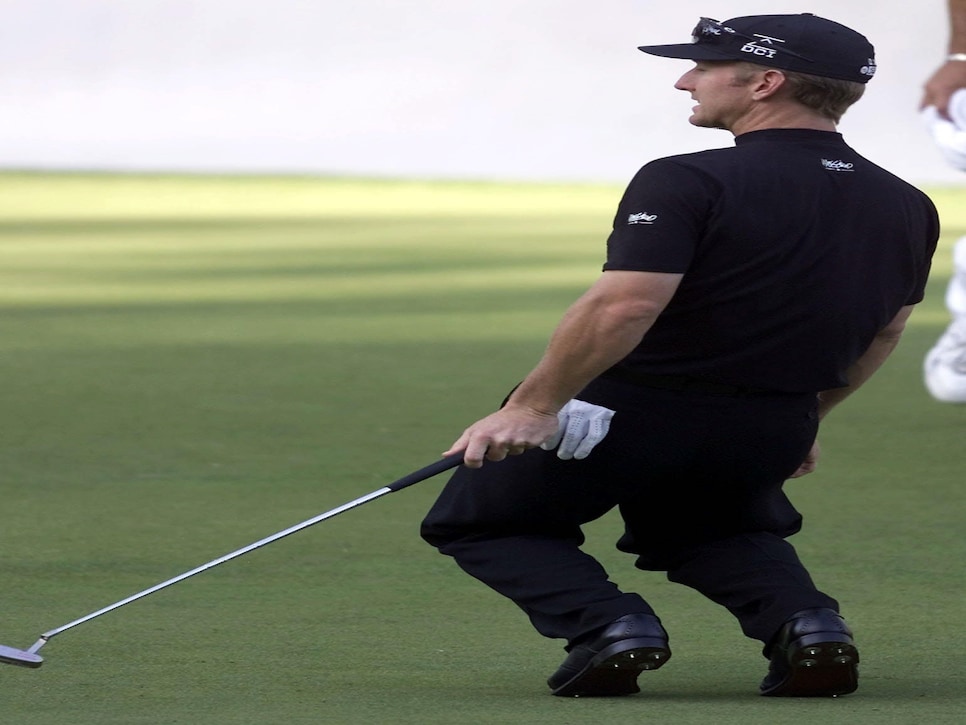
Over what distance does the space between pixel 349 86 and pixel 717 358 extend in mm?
19109

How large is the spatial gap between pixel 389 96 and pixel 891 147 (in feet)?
17.7

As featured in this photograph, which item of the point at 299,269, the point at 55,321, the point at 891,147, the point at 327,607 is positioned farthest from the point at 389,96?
the point at 327,607

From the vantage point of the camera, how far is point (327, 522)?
15.2 feet

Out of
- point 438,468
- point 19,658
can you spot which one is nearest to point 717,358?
point 438,468

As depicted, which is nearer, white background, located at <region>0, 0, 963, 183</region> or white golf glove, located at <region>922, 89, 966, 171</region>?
white golf glove, located at <region>922, 89, 966, 171</region>

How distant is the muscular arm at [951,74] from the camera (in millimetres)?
5586

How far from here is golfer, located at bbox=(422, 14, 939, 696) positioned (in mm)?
2865

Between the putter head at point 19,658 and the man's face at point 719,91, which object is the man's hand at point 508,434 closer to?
the man's face at point 719,91

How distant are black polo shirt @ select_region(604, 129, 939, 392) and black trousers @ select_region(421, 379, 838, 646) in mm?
72

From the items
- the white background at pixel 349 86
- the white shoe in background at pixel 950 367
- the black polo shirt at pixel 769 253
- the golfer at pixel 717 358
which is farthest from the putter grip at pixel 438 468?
the white background at pixel 349 86

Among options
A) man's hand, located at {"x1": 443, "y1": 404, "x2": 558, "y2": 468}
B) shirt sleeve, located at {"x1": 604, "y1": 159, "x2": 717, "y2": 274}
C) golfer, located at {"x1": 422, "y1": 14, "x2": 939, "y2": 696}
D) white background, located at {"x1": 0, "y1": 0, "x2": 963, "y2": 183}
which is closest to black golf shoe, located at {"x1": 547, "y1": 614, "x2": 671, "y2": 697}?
golfer, located at {"x1": 422, "y1": 14, "x2": 939, "y2": 696}

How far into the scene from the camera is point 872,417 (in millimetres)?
6246

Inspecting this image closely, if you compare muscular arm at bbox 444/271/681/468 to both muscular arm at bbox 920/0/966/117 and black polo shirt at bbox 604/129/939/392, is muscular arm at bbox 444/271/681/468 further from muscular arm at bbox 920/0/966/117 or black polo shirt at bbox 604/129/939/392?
muscular arm at bbox 920/0/966/117

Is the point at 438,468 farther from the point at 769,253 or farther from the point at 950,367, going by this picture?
the point at 950,367
